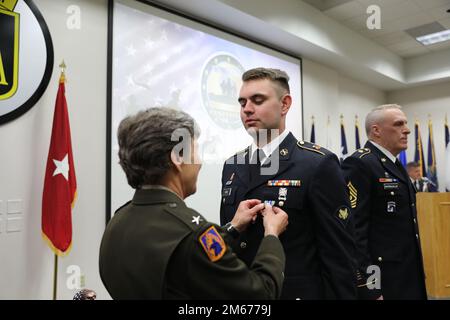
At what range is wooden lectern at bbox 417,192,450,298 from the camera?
12.3 feet

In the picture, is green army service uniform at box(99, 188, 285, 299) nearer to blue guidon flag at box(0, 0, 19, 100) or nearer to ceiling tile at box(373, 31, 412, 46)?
blue guidon flag at box(0, 0, 19, 100)

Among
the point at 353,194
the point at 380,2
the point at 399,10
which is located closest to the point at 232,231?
the point at 353,194

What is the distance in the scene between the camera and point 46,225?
241 centimetres

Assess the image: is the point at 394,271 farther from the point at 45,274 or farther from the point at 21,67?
the point at 21,67

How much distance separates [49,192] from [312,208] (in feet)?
6.11

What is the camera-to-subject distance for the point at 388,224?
201cm

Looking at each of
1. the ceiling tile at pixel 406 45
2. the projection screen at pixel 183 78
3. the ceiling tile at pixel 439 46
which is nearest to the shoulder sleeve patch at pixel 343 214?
the projection screen at pixel 183 78

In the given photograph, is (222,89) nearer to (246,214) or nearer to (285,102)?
(285,102)

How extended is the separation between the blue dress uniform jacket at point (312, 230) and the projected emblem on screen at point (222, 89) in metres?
2.47

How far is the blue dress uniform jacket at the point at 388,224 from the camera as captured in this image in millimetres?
1970

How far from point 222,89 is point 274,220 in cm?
285

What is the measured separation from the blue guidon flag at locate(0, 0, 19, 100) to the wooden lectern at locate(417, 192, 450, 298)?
3.96 metres
